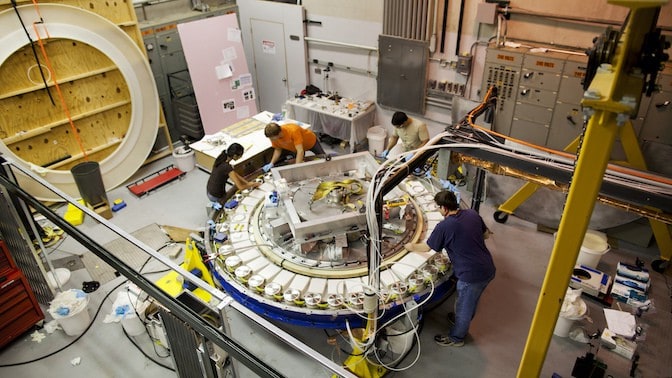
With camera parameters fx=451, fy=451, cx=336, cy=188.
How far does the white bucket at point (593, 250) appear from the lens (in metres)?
5.03

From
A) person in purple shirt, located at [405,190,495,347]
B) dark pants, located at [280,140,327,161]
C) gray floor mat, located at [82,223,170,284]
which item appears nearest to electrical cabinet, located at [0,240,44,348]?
gray floor mat, located at [82,223,170,284]

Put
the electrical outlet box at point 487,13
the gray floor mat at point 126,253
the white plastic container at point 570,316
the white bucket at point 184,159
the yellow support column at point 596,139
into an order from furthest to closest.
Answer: the white bucket at point 184,159
the electrical outlet box at point 487,13
the gray floor mat at point 126,253
the white plastic container at point 570,316
the yellow support column at point 596,139

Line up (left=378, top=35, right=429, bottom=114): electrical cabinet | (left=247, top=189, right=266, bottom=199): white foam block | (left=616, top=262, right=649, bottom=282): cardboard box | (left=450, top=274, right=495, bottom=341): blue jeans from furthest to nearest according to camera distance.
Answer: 1. (left=378, top=35, right=429, bottom=114): electrical cabinet
2. (left=247, top=189, right=266, bottom=199): white foam block
3. (left=616, top=262, right=649, bottom=282): cardboard box
4. (left=450, top=274, right=495, bottom=341): blue jeans

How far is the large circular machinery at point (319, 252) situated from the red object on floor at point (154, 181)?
2151mm

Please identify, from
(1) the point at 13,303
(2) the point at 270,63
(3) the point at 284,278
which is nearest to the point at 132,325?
(1) the point at 13,303

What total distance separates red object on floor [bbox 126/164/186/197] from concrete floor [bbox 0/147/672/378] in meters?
1.81

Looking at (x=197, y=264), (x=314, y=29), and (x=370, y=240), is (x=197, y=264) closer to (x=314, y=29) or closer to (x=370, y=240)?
(x=370, y=240)

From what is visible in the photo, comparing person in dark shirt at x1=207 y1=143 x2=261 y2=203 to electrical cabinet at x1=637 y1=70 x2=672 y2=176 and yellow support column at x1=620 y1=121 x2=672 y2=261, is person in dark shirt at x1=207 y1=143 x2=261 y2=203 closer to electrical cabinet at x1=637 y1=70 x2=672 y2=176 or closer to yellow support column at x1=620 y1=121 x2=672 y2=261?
yellow support column at x1=620 y1=121 x2=672 y2=261

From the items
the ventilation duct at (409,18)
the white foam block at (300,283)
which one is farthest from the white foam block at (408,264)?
the ventilation duct at (409,18)

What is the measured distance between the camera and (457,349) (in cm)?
436

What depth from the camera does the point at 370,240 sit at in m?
3.04

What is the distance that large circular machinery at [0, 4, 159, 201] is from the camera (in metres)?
5.97

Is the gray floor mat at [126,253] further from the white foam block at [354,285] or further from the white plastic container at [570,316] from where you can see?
the white plastic container at [570,316]

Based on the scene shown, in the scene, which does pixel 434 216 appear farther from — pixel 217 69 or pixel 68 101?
pixel 68 101
